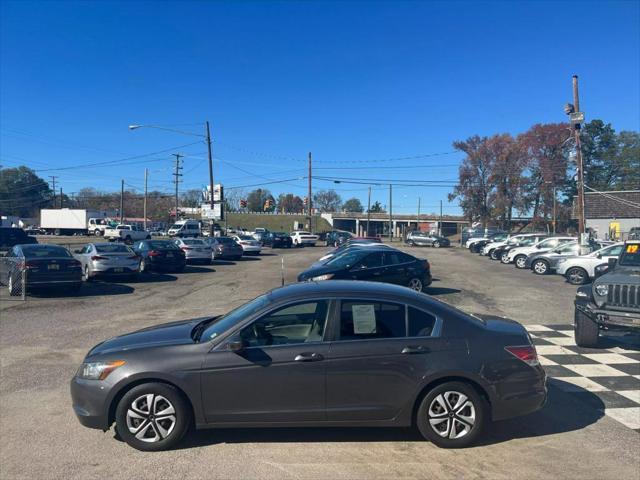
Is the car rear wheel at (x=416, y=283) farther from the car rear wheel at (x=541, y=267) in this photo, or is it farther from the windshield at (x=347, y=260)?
the car rear wheel at (x=541, y=267)

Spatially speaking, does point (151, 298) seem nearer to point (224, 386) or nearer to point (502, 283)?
point (224, 386)

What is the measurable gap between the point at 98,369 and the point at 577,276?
18682 mm

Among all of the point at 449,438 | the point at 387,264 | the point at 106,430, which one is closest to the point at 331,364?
the point at 449,438

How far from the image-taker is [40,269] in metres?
13.8

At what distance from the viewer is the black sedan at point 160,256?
21.0 meters

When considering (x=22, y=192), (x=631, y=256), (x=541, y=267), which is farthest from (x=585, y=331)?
(x=22, y=192)

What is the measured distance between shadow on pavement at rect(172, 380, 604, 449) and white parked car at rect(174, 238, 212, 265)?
70.2 ft

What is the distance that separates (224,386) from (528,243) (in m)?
29.5

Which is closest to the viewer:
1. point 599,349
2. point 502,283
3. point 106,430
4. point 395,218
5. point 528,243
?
point 106,430

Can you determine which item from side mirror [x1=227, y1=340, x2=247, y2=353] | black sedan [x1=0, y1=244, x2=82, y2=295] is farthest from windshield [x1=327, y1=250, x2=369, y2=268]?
side mirror [x1=227, y1=340, x2=247, y2=353]

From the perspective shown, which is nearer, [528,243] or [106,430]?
[106,430]

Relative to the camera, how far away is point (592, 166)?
75875 mm

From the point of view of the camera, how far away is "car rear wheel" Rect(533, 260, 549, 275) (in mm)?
22375

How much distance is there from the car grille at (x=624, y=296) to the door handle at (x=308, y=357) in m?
6.00
